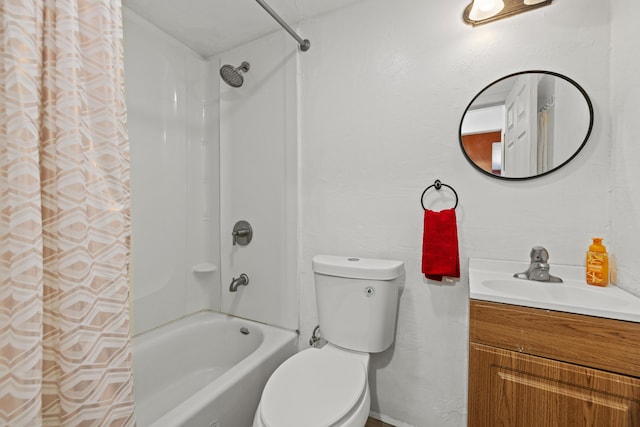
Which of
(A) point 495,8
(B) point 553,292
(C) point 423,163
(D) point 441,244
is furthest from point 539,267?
(A) point 495,8

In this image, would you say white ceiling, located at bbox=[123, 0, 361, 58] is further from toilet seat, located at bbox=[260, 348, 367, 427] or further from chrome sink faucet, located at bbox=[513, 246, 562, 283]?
toilet seat, located at bbox=[260, 348, 367, 427]

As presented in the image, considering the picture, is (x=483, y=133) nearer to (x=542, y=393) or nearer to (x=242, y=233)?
(x=542, y=393)

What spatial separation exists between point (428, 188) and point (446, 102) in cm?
41

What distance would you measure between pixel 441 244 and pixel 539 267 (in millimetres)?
353

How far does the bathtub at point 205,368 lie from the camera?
1119 millimetres

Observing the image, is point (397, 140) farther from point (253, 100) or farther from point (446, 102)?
point (253, 100)

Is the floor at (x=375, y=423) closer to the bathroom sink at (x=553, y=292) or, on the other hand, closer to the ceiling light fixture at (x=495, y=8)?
the bathroom sink at (x=553, y=292)

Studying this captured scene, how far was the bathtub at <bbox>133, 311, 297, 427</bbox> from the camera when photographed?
44.1 inches

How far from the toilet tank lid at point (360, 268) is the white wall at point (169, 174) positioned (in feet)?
3.24

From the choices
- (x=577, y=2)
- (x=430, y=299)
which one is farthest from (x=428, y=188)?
(x=577, y=2)

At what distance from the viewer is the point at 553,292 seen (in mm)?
1033

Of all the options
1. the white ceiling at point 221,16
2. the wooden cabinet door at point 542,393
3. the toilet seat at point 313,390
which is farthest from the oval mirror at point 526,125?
the toilet seat at point 313,390

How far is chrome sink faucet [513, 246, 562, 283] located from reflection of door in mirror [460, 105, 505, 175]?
1.18 feet

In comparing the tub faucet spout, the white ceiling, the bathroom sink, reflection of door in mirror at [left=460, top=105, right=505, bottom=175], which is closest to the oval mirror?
reflection of door in mirror at [left=460, top=105, right=505, bottom=175]
